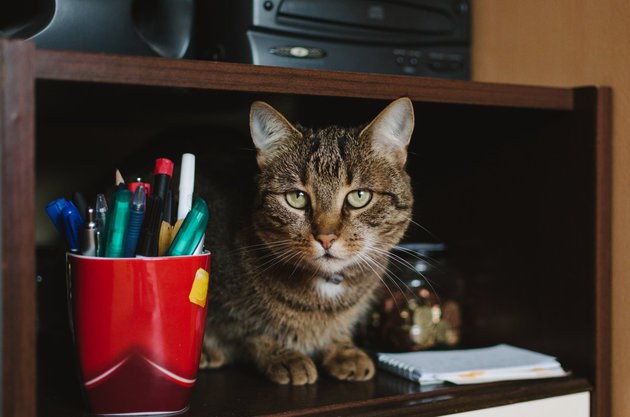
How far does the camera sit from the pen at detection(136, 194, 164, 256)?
2.59ft

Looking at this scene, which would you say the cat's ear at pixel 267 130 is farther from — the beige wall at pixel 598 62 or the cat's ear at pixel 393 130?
the beige wall at pixel 598 62

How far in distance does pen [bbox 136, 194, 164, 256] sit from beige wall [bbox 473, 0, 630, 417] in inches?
26.6

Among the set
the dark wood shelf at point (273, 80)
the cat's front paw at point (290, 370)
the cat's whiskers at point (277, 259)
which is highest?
the dark wood shelf at point (273, 80)

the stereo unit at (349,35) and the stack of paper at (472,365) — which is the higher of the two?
the stereo unit at (349,35)

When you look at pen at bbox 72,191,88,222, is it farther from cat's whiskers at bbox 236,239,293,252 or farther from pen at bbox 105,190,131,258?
cat's whiskers at bbox 236,239,293,252

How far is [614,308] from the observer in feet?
3.24

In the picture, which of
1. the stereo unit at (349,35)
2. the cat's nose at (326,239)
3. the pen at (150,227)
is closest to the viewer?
the pen at (150,227)

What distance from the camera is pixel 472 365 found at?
1.01m

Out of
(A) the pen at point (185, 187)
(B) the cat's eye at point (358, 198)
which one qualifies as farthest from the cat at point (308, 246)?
(A) the pen at point (185, 187)

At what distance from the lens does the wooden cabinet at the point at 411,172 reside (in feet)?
2.24

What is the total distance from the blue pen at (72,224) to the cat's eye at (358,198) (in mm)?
387

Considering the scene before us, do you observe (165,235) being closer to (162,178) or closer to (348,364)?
(162,178)

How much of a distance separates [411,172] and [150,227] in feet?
2.35

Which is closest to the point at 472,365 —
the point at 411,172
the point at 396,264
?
the point at 396,264
